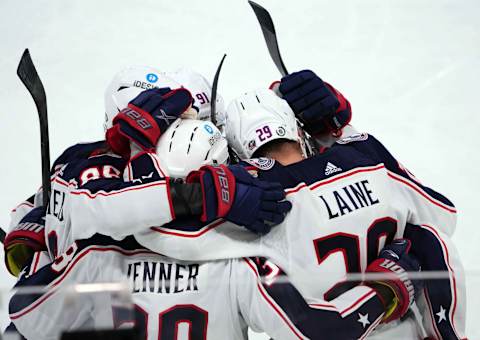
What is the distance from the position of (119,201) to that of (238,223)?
9.6 inches

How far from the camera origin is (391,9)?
140 inches

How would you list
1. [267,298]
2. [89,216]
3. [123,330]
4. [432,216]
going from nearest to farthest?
[123,330] → [267,298] → [89,216] → [432,216]

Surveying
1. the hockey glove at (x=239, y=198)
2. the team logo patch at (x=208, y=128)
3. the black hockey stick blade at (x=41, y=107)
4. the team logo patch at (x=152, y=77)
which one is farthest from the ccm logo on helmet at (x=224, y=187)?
the black hockey stick blade at (x=41, y=107)

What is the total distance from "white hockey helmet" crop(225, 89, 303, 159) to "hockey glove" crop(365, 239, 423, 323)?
1.20 ft

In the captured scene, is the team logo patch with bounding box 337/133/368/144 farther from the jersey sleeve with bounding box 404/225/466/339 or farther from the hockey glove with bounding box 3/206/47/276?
the hockey glove with bounding box 3/206/47/276

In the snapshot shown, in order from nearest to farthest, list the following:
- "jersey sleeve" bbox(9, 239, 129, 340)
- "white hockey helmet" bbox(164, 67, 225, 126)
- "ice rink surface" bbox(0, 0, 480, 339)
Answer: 1. "jersey sleeve" bbox(9, 239, 129, 340)
2. "white hockey helmet" bbox(164, 67, 225, 126)
3. "ice rink surface" bbox(0, 0, 480, 339)

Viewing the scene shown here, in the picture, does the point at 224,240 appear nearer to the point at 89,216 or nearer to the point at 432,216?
the point at 89,216

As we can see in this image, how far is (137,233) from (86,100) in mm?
1581

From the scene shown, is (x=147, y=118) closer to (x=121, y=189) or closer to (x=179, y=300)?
(x=121, y=189)

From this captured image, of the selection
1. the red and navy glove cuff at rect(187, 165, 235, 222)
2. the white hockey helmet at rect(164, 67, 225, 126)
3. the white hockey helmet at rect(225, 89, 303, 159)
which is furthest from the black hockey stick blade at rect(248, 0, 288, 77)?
the red and navy glove cuff at rect(187, 165, 235, 222)

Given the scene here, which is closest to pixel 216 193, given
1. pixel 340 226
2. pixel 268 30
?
pixel 340 226

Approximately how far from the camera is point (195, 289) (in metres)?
1.40

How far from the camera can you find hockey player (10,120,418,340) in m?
1.03

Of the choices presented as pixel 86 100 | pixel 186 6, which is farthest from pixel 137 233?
pixel 186 6
